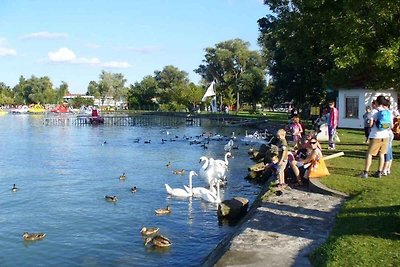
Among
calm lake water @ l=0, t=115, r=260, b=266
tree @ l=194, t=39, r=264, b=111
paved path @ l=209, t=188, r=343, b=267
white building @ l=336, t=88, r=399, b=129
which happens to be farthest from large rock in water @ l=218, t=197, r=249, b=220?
tree @ l=194, t=39, r=264, b=111

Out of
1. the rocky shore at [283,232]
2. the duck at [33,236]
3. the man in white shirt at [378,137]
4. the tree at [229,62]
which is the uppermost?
the tree at [229,62]

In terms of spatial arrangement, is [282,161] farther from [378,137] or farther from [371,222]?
[371,222]

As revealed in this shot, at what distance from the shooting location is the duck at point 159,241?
1205cm

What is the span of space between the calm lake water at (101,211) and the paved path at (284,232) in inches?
79.3

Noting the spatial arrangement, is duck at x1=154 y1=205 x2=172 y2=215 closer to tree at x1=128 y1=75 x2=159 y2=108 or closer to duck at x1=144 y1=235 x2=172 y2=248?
duck at x1=144 y1=235 x2=172 y2=248

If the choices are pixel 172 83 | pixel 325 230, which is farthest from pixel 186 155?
pixel 172 83

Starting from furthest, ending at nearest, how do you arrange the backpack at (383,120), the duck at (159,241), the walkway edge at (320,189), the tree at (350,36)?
the tree at (350,36), the backpack at (383,120), the duck at (159,241), the walkway edge at (320,189)

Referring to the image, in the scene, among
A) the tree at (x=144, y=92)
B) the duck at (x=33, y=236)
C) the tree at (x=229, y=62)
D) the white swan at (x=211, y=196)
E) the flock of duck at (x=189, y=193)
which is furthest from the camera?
the tree at (x=144, y=92)

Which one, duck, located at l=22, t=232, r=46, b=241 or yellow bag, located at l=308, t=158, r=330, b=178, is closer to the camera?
duck, located at l=22, t=232, r=46, b=241

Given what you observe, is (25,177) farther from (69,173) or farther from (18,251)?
(18,251)

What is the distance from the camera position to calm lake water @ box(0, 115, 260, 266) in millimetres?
11852

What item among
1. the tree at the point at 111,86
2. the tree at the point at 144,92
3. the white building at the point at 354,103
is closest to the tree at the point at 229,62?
the tree at the point at 144,92

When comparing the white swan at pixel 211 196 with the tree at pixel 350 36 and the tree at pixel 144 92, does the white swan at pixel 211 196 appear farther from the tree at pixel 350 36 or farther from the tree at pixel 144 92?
the tree at pixel 144 92

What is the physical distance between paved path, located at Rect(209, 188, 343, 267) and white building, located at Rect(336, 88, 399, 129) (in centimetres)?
2495
